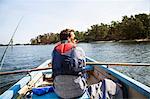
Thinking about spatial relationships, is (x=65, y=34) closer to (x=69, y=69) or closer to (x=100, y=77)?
(x=69, y=69)

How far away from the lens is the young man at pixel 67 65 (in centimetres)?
261

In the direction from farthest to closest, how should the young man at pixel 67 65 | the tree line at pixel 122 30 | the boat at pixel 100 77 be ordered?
the tree line at pixel 122 30 < the boat at pixel 100 77 < the young man at pixel 67 65

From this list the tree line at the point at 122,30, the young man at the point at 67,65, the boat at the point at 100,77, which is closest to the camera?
the young man at the point at 67,65

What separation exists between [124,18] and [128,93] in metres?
84.2

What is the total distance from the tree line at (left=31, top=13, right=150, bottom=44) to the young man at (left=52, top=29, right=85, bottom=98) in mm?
62366

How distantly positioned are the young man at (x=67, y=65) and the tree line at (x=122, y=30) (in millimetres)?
62366

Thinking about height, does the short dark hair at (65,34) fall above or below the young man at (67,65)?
above

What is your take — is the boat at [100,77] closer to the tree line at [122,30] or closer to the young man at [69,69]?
the young man at [69,69]

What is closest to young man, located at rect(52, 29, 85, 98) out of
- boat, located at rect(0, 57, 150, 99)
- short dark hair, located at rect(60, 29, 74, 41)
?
short dark hair, located at rect(60, 29, 74, 41)

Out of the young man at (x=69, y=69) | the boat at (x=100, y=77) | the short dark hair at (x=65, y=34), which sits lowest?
the boat at (x=100, y=77)

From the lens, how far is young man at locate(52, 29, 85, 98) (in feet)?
8.55

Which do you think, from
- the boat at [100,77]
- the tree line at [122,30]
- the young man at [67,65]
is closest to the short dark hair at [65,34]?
the young man at [67,65]

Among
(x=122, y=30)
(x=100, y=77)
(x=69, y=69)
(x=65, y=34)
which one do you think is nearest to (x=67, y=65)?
(x=69, y=69)

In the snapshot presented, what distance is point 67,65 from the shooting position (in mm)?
2607
